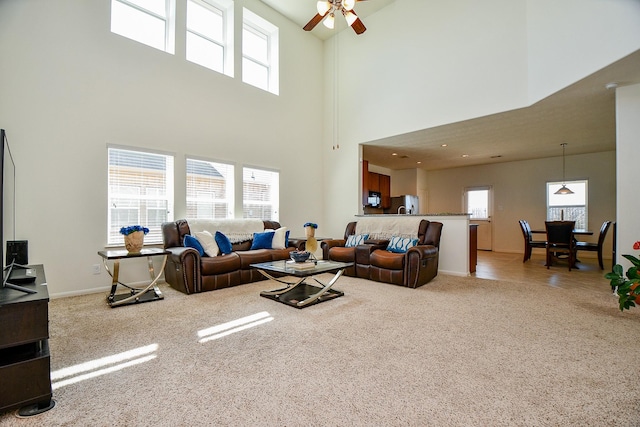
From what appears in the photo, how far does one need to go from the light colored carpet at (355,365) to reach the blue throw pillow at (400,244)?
136cm

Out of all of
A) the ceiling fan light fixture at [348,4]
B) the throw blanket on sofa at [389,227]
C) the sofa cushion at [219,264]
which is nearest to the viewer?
the ceiling fan light fixture at [348,4]

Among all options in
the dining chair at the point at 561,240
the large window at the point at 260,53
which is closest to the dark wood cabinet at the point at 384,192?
the dining chair at the point at 561,240

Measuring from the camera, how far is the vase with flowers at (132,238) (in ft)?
11.5

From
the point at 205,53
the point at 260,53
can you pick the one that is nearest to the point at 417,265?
the point at 205,53

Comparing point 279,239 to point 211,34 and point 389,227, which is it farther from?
point 211,34

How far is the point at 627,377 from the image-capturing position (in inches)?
73.4

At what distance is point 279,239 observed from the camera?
514cm

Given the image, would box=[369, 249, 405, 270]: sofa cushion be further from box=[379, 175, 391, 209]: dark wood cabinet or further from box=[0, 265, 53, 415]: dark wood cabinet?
box=[379, 175, 391, 209]: dark wood cabinet

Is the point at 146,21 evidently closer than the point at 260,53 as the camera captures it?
Yes

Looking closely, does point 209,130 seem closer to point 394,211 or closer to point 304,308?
point 304,308

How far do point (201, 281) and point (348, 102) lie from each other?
4945mm

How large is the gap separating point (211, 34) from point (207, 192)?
2.97 m

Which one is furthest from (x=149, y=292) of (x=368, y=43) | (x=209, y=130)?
(x=368, y=43)

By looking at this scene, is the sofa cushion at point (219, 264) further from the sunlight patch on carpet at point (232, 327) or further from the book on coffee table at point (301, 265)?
the sunlight patch on carpet at point (232, 327)
